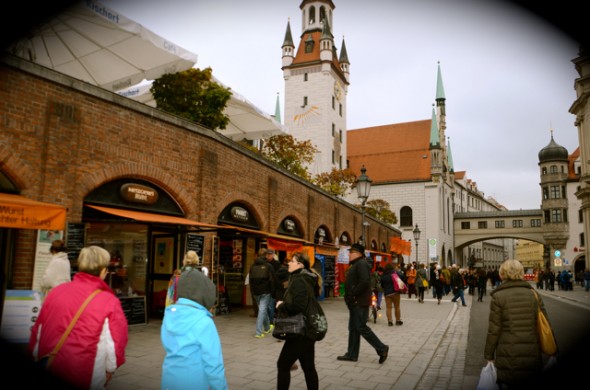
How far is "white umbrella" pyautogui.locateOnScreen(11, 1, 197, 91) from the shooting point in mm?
10500

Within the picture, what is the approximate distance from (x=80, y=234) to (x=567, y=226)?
232 ft

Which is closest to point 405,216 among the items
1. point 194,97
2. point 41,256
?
point 194,97

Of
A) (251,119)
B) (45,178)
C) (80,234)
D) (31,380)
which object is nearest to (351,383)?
(31,380)

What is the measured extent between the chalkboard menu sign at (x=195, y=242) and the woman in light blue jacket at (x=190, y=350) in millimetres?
7750

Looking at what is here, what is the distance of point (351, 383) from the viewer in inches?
247

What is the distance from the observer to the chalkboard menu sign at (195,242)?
11375mm

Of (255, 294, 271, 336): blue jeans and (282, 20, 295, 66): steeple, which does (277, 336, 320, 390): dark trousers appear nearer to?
(255, 294, 271, 336): blue jeans

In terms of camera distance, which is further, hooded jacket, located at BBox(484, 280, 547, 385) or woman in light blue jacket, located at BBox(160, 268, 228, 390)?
hooded jacket, located at BBox(484, 280, 547, 385)

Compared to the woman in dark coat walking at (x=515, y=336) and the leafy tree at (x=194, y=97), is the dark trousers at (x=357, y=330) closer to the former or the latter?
the woman in dark coat walking at (x=515, y=336)

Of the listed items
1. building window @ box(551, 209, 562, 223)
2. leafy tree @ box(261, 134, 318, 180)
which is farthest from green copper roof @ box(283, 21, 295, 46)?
building window @ box(551, 209, 562, 223)

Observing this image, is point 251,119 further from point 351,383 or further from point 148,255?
point 351,383

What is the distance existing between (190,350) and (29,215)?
4.40 m

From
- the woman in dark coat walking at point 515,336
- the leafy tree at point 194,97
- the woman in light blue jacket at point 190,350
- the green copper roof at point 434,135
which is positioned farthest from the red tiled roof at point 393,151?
the woman in light blue jacket at point 190,350

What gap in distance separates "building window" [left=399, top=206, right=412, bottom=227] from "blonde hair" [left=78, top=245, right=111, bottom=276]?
202 feet
